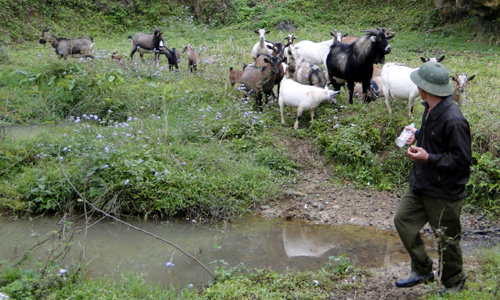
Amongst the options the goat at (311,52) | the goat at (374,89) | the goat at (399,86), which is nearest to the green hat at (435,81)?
the goat at (399,86)

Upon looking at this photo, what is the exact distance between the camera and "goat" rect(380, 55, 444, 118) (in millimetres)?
7055

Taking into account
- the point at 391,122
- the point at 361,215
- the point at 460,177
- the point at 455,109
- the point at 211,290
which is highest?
the point at 455,109

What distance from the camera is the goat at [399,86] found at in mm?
7055

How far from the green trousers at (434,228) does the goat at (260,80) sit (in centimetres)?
515

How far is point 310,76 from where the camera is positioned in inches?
353

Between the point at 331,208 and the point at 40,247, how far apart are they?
3.79 meters

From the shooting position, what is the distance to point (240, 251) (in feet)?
17.1

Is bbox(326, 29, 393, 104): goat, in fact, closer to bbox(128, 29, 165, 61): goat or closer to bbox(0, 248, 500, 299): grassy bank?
bbox(0, 248, 500, 299): grassy bank

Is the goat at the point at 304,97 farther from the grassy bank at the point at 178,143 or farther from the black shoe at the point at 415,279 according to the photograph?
the black shoe at the point at 415,279

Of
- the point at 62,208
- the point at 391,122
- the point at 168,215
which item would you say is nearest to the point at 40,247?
the point at 62,208

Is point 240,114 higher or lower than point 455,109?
lower

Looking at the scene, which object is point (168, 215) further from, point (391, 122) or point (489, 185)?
point (489, 185)

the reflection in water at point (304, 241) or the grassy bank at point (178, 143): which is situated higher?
the grassy bank at point (178, 143)

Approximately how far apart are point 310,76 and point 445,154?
565cm
